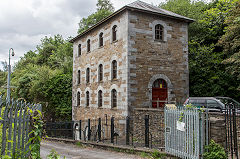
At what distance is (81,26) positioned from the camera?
40969 mm

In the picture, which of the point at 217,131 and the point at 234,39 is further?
the point at 234,39

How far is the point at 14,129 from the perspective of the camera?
4441mm

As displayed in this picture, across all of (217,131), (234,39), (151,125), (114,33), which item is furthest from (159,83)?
(217,131)

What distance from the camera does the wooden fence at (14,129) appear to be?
165 inches

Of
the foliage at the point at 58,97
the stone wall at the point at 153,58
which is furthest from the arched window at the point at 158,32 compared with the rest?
the foliage at the point at 58,97

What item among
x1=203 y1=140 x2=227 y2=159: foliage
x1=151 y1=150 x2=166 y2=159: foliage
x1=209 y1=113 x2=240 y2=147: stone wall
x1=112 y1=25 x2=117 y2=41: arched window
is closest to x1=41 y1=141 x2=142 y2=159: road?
x1=151 y1=150 x2=166 y2=159: foliage

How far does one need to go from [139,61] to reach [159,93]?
2.96 m

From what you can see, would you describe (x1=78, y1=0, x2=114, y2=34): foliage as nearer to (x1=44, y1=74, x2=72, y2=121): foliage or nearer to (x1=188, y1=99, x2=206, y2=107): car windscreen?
(x1=44, y1=74, x2=72, y2=121): foliage

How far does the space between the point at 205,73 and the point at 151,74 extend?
6473 millimetres

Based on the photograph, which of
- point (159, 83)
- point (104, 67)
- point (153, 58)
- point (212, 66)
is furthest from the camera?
point (212, 66)

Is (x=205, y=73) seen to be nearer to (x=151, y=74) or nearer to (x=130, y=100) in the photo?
(x=151, y=74)

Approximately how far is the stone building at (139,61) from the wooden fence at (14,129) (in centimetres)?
1159

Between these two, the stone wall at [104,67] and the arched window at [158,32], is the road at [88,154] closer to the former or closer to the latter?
the stone wall at [104,67]

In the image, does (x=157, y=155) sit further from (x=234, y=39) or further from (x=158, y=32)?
(x=234, y=39)
